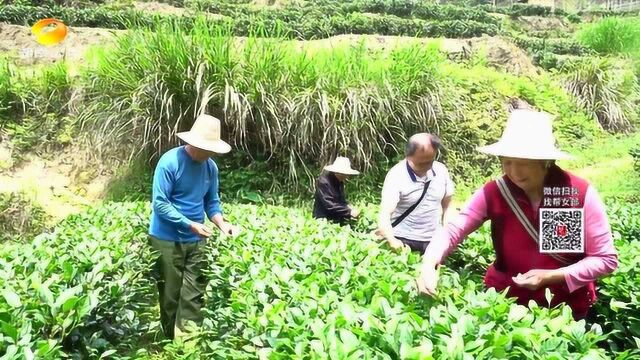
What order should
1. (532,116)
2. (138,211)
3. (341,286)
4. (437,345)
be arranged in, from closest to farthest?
(437,345) → (532,116) → (341,286) → (138,211)

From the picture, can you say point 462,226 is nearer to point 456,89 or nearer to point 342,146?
point 342,146

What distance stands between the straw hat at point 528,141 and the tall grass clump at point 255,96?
5.39 meters

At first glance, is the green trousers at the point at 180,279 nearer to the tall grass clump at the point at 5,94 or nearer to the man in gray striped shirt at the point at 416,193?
the man in gray striped shirt at the point at 416,193

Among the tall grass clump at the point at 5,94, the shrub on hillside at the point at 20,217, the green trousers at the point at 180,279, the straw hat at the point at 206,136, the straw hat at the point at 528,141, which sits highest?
the straw hat at the point at 528,141

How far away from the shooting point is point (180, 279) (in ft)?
14.3

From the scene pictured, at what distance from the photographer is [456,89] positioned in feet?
31.2

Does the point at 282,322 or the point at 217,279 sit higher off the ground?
the point at 282,322

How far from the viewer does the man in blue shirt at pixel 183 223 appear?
412 centimetres

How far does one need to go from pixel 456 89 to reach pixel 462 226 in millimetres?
7109

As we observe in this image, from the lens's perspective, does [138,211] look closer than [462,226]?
No

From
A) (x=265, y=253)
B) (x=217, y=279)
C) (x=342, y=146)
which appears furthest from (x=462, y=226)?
(x=342, y=146)

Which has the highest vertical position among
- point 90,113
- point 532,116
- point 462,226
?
point 532,116

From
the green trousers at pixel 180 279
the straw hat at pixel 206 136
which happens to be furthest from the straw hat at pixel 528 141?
the green trousers at pixel 180 279

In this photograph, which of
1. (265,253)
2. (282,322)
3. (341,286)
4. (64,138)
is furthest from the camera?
(64,138)
